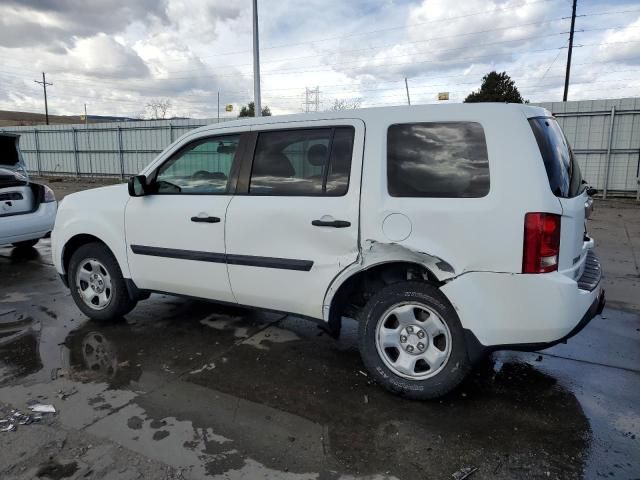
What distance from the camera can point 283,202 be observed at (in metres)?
3.55

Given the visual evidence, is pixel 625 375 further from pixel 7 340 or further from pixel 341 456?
pixel 7 340

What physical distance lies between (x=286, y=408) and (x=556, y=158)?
2313mm

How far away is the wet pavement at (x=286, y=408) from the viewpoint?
8.59 feet

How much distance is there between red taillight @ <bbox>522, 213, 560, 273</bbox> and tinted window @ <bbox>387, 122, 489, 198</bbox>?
33cm

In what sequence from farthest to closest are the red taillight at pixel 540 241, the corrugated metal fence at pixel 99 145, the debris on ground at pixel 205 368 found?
the corrugated metal fence at pixel 99 145 < the debris on ground at pixel 205 368 < the red taillight at pixel 540 241

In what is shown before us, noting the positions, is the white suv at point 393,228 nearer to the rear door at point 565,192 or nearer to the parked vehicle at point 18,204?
the rear door at point 565,192

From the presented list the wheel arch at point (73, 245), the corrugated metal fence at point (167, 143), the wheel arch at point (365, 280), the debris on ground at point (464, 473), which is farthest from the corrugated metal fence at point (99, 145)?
the debris on ground at point (464, 473)

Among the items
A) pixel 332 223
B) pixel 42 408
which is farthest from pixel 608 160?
pixel 42 408

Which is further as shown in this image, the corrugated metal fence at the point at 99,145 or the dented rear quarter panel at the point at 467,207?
the corrugated metal fence at the point at 99,145

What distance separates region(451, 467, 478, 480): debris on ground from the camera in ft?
8.23

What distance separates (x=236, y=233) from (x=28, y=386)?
182cm

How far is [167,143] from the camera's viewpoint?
69.2 ft

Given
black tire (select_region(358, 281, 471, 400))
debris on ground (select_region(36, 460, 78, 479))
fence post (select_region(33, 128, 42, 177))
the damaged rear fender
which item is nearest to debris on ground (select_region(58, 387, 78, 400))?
debris on ground (select_region(36, 460, 78, 479))

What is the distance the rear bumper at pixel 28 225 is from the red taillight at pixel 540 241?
684cm
